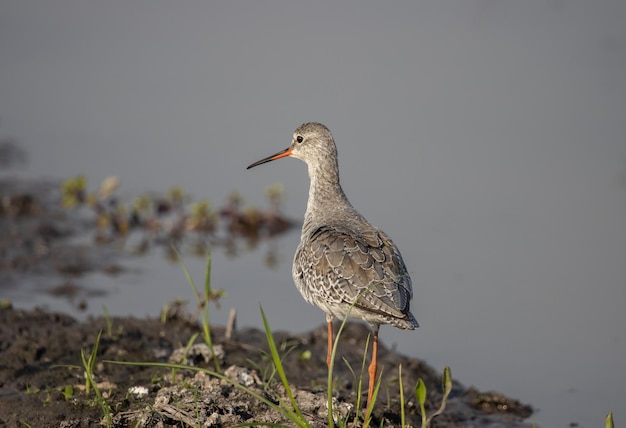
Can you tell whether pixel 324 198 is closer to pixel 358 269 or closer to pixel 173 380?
pixel 358 269

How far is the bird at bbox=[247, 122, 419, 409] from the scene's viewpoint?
20.0 ft

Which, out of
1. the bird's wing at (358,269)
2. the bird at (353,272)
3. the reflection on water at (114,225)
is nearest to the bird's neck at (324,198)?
the bird at (353,272)

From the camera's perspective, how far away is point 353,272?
6.38 metres

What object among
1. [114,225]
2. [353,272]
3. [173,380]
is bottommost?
[173,380]

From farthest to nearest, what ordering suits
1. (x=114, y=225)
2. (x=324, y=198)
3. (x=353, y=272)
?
(x=114, y=225) < (x=324, y=198) < (x=353, y=272)

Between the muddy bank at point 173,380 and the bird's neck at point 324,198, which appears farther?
the bird's neck at point 324,198

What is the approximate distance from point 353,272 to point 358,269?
0.04 m

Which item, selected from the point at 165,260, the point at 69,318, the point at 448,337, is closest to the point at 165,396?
the point at 69,318

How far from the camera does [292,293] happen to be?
997 cm

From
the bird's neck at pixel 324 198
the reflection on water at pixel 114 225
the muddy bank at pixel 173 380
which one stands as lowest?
the muddy bank at pixel 173 380

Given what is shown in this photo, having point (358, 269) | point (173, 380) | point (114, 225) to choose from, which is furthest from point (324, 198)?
point (114, 225)

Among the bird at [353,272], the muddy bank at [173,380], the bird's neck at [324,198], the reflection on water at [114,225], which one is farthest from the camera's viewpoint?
the reflection on water at [114,225]

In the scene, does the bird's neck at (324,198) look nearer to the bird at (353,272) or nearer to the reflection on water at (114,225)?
the bird at (353,272)

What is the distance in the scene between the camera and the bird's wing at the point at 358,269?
6.11 meters
